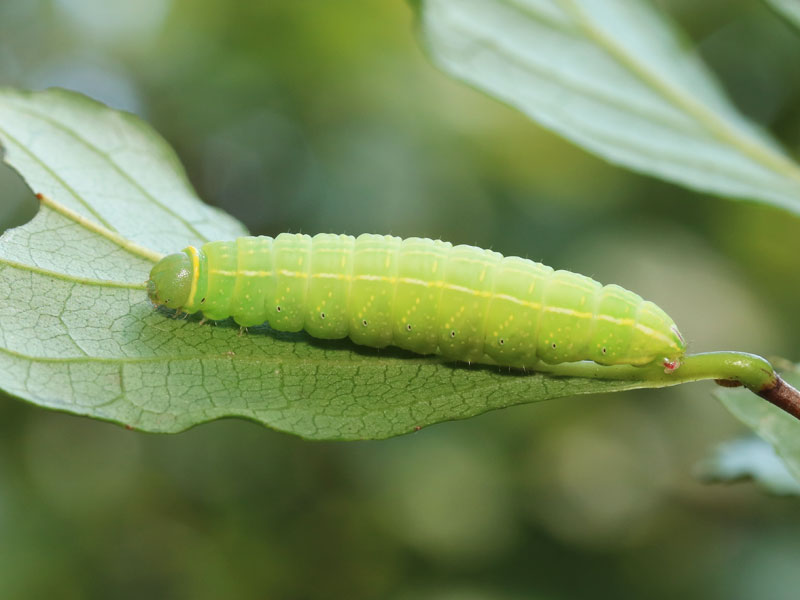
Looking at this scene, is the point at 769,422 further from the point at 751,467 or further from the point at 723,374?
the point at 751,467

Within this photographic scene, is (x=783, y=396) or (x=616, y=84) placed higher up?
(x=616, y=84)

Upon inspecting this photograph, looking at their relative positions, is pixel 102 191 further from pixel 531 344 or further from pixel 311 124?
pixel 311 124

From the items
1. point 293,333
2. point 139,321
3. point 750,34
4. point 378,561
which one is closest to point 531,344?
point 293,333

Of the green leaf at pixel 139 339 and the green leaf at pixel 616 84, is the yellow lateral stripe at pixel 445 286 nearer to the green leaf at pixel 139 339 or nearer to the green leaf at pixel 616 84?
the green leaf at pixel 139 339

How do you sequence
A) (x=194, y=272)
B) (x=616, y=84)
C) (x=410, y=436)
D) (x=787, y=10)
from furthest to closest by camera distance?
(x=410, y=436), (x=616, y=84), (x=787, y=10), (x=194, y=272)

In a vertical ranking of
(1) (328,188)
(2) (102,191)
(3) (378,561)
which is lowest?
(3) (378,561)

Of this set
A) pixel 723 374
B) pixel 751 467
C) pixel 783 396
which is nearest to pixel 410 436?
pixel 751 467

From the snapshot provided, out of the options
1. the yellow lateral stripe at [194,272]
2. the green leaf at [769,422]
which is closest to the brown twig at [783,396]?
the green leaf at [769,422]
